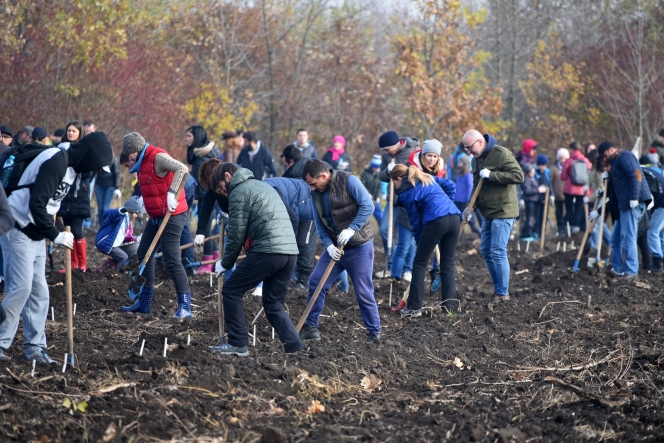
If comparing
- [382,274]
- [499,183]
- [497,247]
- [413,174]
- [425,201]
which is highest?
[413,174]

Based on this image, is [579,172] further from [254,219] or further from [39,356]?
[39,356]

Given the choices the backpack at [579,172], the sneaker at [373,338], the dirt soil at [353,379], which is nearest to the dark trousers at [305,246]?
the dirt soil at [353,379]

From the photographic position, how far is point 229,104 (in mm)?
24328

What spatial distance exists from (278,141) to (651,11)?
37.5 feet

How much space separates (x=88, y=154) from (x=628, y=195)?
7794 mm

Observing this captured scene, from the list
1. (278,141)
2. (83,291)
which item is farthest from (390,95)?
(83,291)

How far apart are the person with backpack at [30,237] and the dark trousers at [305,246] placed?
4005 millimetres

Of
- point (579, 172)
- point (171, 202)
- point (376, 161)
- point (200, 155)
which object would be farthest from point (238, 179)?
point (579, 172)

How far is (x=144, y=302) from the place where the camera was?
9578 millimetres

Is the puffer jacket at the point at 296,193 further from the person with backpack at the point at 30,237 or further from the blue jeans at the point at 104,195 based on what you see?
the blue jeans at the point at 104,195

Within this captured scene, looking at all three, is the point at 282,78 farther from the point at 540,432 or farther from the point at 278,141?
the point at 540,432

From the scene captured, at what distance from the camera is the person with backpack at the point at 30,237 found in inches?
263

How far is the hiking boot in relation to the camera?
8266mm

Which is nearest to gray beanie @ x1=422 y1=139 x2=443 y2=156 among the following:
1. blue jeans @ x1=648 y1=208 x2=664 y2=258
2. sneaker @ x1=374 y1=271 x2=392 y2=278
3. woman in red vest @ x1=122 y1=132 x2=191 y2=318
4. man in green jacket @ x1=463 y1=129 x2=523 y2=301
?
man in green jacket @ x1=463 y1=129 x2=523 y2=301
